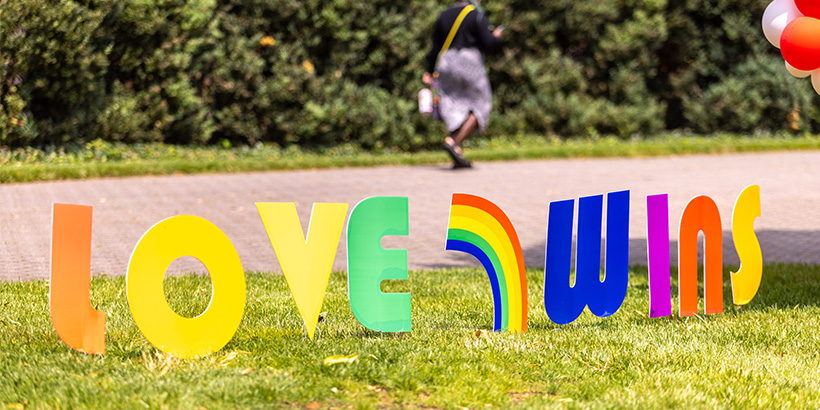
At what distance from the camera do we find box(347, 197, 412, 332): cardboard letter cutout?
12.9 feet

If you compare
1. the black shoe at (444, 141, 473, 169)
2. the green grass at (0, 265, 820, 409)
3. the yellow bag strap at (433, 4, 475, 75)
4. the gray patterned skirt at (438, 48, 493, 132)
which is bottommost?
the green grass at (0, 265, 820, 409)

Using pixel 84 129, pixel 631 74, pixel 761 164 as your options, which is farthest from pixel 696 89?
pixel 84 129

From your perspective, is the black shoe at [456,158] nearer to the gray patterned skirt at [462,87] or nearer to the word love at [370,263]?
the gray patterned skirt at [462,87]

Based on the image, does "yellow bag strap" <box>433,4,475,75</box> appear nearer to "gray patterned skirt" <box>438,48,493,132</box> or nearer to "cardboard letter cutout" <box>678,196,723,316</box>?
"gray patterned skirt" <box>438,48,493,132</box>

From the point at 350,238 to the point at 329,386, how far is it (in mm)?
748

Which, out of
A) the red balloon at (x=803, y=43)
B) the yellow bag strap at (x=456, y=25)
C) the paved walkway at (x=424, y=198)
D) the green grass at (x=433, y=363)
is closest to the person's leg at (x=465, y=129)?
the paved walkway at (x=424, y=198)

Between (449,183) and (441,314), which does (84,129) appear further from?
(441,314)

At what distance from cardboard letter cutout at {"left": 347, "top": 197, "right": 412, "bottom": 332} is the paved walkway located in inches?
83.2

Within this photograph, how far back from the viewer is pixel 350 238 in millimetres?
3918

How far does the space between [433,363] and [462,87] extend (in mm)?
7858

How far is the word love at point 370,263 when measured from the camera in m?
3.55

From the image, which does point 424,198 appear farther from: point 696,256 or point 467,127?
point 696,256

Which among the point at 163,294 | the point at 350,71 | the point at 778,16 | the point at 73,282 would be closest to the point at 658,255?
the point at 778,16

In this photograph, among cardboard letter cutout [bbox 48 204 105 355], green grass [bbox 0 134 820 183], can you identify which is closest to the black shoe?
green grass [bbox 0 134 820 183]
